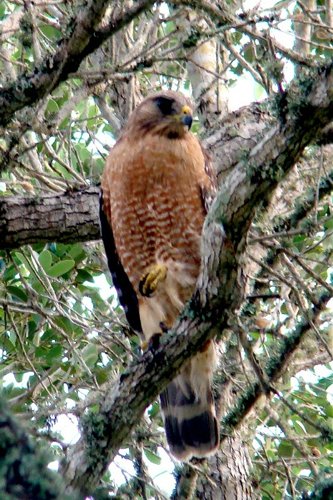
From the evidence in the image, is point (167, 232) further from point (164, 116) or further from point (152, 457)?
point (152, 457)

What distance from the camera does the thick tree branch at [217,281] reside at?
2.76 m

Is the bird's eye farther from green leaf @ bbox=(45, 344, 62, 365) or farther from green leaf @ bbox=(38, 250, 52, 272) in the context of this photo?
green leaf @ bbox=(45, 344, 62, 365)

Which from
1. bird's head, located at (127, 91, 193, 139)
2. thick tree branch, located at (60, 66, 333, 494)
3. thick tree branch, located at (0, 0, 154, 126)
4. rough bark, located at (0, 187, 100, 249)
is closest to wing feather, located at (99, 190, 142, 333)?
rough bark, located at (0, 187, 100, 249)

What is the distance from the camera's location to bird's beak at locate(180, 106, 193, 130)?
15.0ft

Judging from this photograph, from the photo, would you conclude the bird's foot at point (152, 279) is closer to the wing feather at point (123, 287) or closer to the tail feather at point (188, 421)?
the wing feather at point (123, 287)

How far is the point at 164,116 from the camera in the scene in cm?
467

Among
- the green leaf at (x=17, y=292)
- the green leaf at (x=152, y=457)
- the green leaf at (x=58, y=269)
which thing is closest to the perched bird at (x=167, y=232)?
the green leaf at (x=58, y=269)

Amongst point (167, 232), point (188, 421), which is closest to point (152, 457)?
point (188, 421)

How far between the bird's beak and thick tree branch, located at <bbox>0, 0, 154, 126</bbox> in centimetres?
90

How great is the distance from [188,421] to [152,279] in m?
0.74

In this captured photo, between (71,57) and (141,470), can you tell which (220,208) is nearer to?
(71,57)

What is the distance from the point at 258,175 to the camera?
2.85m

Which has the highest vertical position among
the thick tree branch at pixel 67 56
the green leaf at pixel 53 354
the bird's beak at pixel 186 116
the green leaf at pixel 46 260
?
the thick tree branch at pixel 67 56

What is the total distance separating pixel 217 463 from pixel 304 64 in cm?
235
